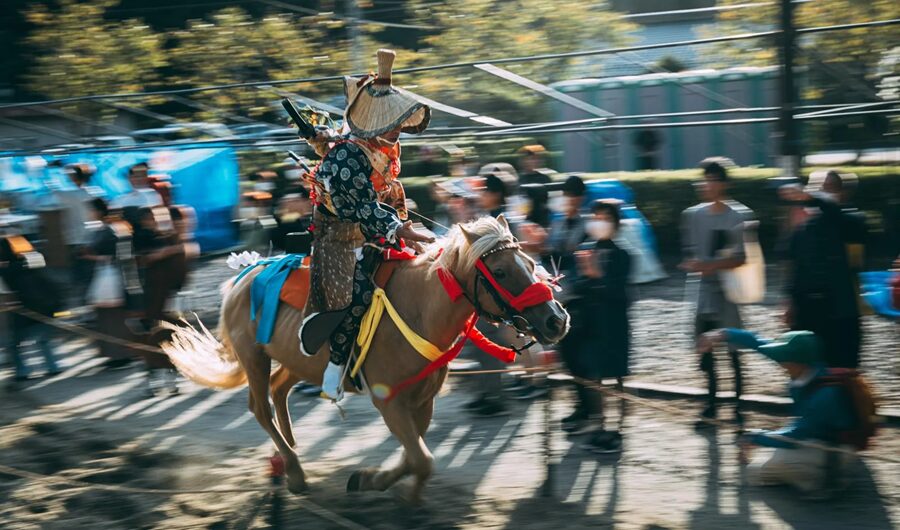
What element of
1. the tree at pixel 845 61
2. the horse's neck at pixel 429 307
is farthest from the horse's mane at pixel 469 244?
the tree at pixel 845 61

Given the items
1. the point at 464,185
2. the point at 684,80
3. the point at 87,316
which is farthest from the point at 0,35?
the point at 464,185

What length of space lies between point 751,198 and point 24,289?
27.4 ft

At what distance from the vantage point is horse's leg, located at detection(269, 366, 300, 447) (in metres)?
7.14

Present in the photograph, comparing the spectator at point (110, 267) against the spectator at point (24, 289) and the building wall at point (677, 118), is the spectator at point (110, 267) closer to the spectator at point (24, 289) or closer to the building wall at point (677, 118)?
the spectator at point (24, 289)

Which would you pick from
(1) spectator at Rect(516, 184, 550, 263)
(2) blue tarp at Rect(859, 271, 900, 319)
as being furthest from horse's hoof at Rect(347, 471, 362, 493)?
(2) blue tarp at Rect(859, 271, 900, 319)

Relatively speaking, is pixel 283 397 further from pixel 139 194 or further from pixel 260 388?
pixel 139 194

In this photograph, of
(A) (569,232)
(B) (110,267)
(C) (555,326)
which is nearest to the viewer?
(C) (555,326)

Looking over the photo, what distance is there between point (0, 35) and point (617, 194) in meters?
21.3

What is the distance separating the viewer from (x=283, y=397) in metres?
7.21

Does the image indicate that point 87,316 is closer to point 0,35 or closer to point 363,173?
point 363,173

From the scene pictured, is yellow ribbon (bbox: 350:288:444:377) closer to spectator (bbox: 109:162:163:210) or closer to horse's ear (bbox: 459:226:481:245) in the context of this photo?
horse's ear (bbox: 459:226:481:245)

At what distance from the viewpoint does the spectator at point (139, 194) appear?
1111cm

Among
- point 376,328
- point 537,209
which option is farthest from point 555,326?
point 537,209

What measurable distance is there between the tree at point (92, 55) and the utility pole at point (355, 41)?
14.4 feet
